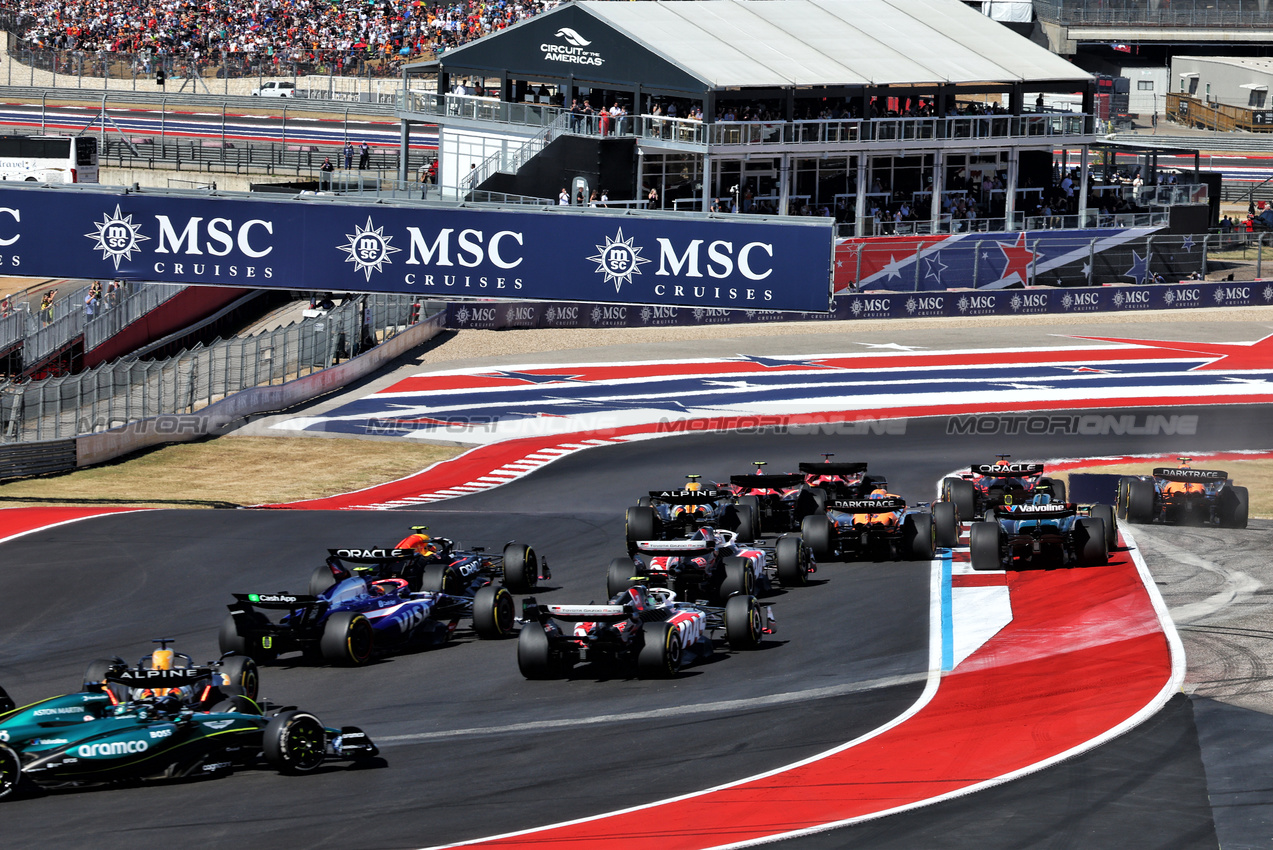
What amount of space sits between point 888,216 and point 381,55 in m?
30.1

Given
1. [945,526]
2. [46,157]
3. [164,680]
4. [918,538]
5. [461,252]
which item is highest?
[46,157]

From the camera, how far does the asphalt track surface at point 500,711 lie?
12.3 m

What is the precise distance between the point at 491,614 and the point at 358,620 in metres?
1.73

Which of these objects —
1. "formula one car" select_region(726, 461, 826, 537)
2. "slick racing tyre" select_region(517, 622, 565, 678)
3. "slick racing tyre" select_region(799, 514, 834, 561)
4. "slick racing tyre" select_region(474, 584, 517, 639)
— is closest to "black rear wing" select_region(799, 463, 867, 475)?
"formula one car" select_region(726, 461, 826, 537)

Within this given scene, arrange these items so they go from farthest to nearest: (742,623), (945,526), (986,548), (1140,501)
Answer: (1140,501) → (945,526) → (986,548) → (742,623)

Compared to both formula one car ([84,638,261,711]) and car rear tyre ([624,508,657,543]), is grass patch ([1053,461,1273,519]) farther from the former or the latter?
formula one car ([84,638,261,711])

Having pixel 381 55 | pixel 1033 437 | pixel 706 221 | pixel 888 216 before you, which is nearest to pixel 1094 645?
pixel 706 221

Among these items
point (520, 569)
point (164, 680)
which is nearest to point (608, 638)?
point (520, 569)

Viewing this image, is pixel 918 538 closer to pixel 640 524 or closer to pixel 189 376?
pixel 640 524

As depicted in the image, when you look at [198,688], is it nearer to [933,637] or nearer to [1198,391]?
[933,637]

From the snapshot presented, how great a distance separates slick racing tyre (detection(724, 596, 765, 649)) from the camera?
17.9 m

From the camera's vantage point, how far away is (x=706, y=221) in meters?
28.6

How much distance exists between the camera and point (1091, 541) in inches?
856

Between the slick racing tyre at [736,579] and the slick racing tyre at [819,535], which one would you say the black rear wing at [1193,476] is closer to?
the slick racing tyre at [819,535]
